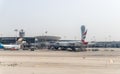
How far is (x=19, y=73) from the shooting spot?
3403 cm

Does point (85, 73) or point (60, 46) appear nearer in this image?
point (85, 73)

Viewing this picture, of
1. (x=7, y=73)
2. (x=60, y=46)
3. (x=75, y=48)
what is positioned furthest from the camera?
(x=60, y=46)

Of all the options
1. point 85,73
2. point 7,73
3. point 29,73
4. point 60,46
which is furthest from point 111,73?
point 60,46

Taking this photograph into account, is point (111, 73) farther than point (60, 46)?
No

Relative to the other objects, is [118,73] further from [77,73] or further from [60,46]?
[60,46]

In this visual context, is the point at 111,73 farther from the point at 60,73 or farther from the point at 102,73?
the point at 60,73

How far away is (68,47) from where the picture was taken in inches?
5743

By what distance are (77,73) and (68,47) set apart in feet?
363

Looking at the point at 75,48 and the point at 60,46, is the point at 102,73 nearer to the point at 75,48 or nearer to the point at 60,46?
the point at 75,48

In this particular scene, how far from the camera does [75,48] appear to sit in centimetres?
13862

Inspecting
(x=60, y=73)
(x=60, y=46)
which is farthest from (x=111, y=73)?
(x=60, y=46)

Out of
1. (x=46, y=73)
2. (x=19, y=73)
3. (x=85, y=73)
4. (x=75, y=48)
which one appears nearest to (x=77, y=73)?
(x=85, y=73)

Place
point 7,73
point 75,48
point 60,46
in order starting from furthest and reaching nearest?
1. point 60,46
2. point 75,48
3. point 7,73

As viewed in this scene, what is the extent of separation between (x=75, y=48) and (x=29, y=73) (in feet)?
345
